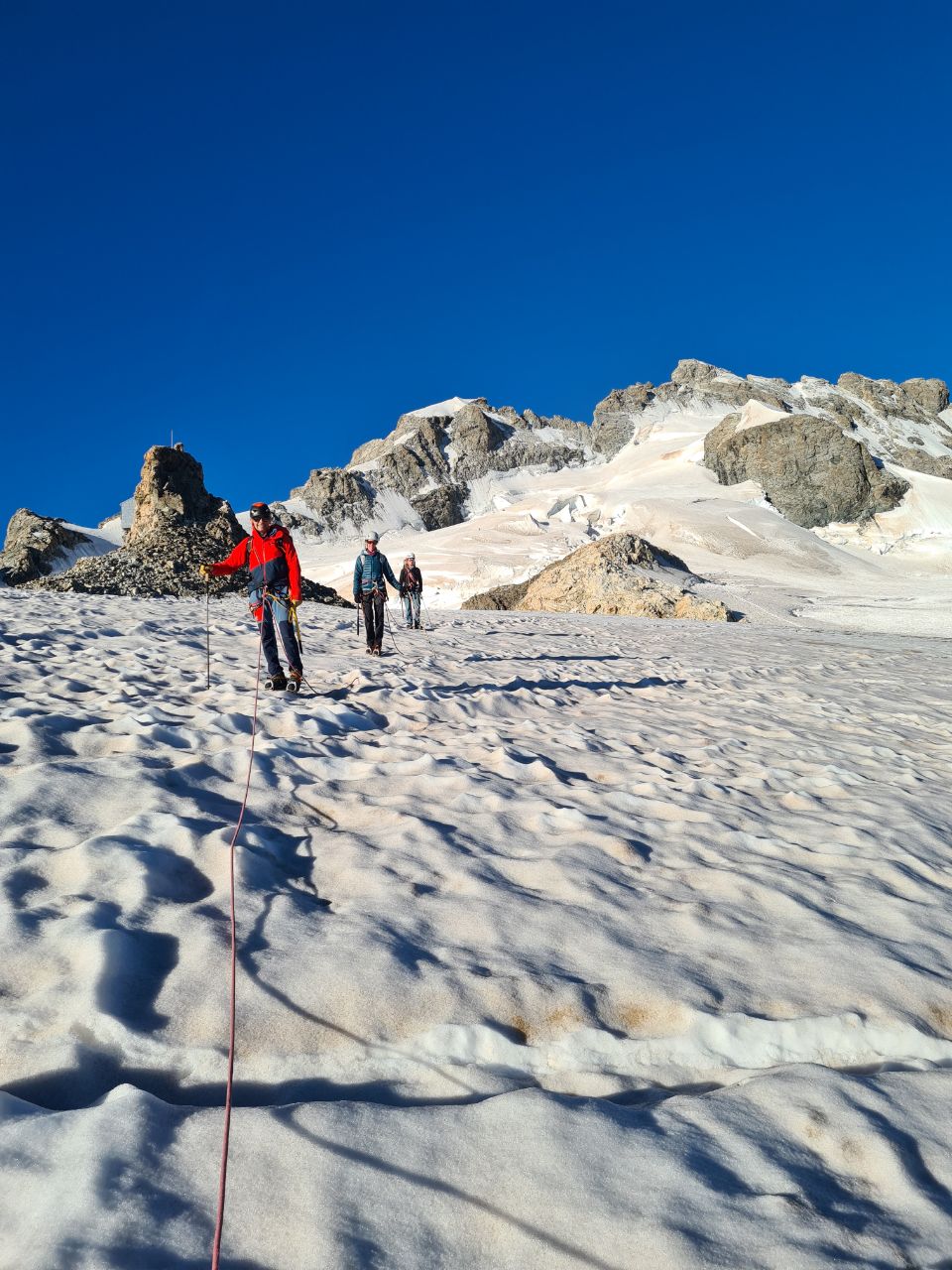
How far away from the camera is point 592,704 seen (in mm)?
8234

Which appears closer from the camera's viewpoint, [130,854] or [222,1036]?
[222,1036]

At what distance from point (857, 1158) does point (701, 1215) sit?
509 millimetres

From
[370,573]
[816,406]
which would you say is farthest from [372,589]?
[816,406]

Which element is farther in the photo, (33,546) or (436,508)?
(436,508)

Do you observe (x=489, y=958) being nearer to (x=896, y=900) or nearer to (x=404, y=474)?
(x=896, y=900)

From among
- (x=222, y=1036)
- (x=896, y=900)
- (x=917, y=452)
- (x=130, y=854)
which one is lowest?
Answer: (x=896, y=900)

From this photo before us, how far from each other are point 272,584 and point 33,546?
104 ft

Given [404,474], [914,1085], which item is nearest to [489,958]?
[914,1085]

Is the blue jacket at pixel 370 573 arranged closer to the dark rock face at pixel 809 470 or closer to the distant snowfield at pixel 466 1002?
the distant snowfield at pixel 466 1002

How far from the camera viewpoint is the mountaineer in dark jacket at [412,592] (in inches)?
657

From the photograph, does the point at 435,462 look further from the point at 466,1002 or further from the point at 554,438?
the point at 466,1002

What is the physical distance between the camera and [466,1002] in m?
2.33

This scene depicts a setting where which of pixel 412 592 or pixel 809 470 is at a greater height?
pixel 809 470

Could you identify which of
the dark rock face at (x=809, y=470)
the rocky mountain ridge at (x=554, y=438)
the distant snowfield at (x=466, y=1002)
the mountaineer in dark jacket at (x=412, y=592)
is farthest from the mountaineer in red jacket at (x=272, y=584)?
the rocky mountain ridge at (x=554, y=438)
